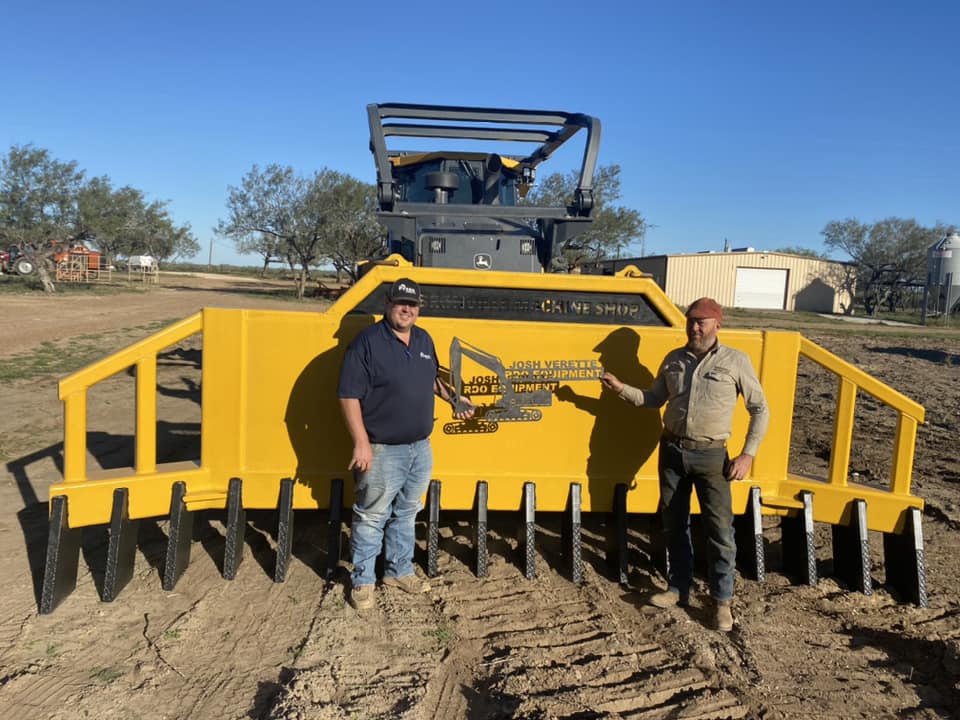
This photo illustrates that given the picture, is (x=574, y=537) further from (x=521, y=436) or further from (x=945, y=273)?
(x=945, y=273)

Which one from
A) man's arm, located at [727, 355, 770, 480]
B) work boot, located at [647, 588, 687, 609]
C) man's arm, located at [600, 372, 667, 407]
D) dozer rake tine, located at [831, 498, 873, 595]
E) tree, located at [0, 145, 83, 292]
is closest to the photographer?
man's arm, located at [727, 355, 770, 480]

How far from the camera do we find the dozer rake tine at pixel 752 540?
4105 millimetres

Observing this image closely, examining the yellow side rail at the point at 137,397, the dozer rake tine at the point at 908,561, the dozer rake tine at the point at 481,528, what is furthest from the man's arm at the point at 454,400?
the dozer rake tine at the point at 908,561

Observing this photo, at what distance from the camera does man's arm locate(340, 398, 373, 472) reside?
353 cm

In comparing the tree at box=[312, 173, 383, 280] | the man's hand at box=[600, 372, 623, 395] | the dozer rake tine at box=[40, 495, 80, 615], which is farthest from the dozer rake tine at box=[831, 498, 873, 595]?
the tree at box=[312, 173, 383, 280]

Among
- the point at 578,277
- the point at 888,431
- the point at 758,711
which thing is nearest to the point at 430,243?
the point at 578,277

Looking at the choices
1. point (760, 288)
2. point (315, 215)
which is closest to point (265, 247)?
point (315, 215)

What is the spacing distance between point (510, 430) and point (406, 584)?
1036 millimetres

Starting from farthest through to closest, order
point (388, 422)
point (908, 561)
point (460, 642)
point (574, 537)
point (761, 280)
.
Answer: point (761, 280)
point (574, 537)
point (908, 561)
point (388, 422)
point (460, 642)

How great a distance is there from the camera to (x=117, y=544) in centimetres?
368

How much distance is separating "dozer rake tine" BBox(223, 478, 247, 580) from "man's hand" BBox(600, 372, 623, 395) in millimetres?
2107

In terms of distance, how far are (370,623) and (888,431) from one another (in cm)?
731

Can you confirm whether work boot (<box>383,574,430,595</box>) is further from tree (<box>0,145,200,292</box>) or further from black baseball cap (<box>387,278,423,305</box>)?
tree (<box>0,145,200,292</box>)

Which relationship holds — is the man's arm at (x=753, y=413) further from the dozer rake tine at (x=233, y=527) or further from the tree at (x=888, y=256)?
the tree at (x=888, y=256)
